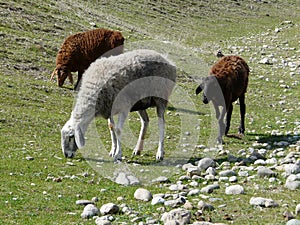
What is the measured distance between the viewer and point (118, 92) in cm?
1283

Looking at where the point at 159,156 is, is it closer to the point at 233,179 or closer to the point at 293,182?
the point at 233,179

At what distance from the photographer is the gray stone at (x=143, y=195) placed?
9672 mm

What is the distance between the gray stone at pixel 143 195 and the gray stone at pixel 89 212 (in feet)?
3.63

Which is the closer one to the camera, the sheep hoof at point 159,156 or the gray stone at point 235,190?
the gray stone at point 235,190

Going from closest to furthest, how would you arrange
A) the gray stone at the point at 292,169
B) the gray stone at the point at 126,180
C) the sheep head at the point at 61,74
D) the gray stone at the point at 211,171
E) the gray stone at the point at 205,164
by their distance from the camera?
the gray stone at the point at 292,169
the gray stone at the point at 126,180
the gray stone at the point at 211,171
the gray stone at the point at 205,164
the sheep head at the point at 61,74

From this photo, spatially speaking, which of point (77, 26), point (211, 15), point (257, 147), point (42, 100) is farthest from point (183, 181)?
point (211, 15)

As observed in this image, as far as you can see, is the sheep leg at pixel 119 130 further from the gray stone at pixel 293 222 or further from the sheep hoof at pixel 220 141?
the gray stone at pixel 293 222

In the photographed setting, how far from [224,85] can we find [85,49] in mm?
8598

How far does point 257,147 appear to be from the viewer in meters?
14.5

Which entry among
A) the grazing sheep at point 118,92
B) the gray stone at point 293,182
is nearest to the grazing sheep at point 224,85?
the grazing sheep at point 118,92

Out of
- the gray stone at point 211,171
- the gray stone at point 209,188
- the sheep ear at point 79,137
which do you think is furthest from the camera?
the sheep ear at point 79,137

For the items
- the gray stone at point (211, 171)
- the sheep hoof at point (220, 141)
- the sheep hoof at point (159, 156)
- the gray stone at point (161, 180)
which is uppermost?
the gray stone at point (211, 171)

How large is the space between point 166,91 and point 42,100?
7.80m

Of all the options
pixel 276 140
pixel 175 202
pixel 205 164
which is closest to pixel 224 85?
pixel 276 140
